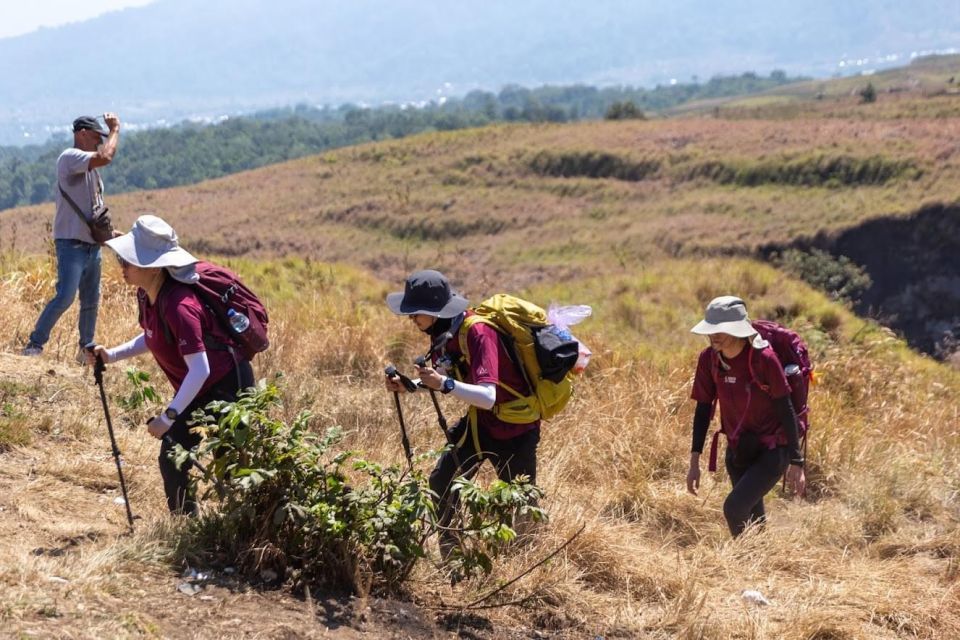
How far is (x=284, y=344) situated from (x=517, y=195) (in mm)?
33374

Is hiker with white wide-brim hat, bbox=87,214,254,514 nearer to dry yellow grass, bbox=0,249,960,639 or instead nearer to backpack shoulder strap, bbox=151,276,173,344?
backpack shoulder strap, bbox=151,276,173,344

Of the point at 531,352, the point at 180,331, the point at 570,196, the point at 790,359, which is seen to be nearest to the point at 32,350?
the point at 180,331

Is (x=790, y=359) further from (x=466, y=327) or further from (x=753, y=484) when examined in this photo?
(x=466, y=327)

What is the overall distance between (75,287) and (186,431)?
2976 mm

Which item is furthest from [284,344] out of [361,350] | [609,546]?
[609,546]

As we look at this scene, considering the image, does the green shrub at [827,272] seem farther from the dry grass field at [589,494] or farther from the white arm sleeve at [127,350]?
the white arm sleeve at [127,350]

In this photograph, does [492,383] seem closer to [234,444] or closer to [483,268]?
[234,444]

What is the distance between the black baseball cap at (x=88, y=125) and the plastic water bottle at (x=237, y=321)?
3.21 meters

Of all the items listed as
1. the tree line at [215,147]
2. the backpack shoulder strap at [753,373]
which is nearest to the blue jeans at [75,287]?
the backpack shoulder strap at [753,373]

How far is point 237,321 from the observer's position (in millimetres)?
3914

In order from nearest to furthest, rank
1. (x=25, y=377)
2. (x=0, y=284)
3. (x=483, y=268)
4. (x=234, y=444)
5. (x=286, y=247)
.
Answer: (x=234, y=444) → (x=25, y=377) → (x=0, y=284) → (x=483, y=268) → (x=286, y=247)

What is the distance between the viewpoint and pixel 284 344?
798 centimetres

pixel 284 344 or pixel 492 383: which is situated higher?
pixel 492 383

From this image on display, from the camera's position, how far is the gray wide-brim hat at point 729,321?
4.58 meters
